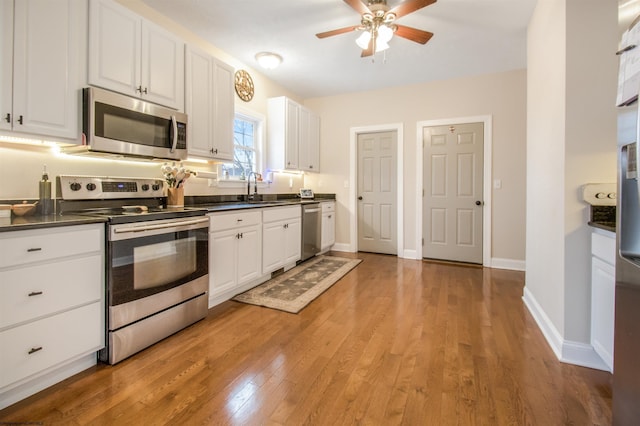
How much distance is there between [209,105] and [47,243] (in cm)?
186

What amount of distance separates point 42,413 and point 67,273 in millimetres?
637

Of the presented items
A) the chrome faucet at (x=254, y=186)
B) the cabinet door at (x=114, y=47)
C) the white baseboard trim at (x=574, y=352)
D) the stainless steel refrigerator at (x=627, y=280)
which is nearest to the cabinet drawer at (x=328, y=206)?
the chrome faucet at (x=254, y=186)

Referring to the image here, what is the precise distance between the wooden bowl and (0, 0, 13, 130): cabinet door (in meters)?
0.43

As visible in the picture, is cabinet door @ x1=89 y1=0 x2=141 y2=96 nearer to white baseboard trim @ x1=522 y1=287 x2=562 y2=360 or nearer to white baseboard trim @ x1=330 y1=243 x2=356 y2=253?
white baseboard trim @ x1=522 y1=287 x2=562 y2=360

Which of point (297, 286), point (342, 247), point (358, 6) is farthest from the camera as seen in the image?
point (342, 247)

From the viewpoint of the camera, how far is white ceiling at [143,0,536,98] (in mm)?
2670

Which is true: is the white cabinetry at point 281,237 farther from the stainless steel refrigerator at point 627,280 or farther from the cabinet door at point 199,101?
the stainless steel refrigerator at point 627,280

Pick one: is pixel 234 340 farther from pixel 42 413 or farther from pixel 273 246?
pixel 273 246

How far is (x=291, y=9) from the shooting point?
2.70 metres

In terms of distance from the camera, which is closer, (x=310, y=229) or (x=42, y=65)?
(x=42, y=65)

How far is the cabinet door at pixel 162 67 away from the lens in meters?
2.30

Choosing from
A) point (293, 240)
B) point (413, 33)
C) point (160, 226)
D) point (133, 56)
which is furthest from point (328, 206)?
point (133, 56)

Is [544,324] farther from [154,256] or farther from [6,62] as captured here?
[6,62]

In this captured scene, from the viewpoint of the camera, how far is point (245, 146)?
408cm
